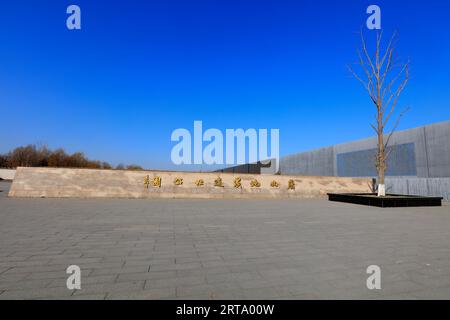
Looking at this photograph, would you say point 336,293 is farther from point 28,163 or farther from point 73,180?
point 28,163

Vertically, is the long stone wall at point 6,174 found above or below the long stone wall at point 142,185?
above

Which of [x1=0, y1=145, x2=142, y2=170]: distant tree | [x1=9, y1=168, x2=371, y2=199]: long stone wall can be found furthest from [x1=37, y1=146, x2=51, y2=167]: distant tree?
[x1=9, y1=168, x2=371, y2=199]: long stone wall

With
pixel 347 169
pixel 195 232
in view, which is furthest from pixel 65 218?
pixel 347 169

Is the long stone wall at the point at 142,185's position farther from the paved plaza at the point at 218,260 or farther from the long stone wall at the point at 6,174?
the long stone wall at the point at 6,174

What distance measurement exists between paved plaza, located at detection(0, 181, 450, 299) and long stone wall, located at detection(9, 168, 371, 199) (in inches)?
343

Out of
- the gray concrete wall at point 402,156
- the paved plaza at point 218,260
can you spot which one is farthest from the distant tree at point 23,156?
the paved plaza at point 218,260

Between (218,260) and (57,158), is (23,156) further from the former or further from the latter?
(218,260)

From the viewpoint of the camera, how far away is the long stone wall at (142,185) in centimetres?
1502

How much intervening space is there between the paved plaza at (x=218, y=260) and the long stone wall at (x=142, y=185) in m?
8.70

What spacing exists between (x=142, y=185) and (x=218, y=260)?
12972mm

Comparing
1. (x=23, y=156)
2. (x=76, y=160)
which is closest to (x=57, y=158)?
(x=76, y=160)

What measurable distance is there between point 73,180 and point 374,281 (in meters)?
16.0

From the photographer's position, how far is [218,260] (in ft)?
13.2
